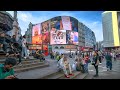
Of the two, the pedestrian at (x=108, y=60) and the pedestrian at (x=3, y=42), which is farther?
the pedestrian at (x=108, y=60)

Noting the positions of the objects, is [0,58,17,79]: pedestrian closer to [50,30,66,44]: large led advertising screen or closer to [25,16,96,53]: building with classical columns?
[25,16,96,53]: building with classical columns

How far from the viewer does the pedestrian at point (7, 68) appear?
298cm

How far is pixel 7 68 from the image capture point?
3008mm

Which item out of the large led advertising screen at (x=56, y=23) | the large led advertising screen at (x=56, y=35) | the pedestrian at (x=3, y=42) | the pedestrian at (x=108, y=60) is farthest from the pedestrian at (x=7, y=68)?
the large led advertising screen at (x=56, y=35)

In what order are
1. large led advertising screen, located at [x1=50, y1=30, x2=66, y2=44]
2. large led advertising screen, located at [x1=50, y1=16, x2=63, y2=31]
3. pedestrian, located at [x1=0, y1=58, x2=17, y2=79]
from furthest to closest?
large led advertising screen, located at [x1=50, y1=30, x2=66, y2=44] < large led advertising screen, located at [x1=50, y1=16, x2=63, y2=31] < pedestrian, located at [x1=0, y1=58, x2=17, y2=79]

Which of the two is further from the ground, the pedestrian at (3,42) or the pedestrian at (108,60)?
the pedestrian at (3,42)

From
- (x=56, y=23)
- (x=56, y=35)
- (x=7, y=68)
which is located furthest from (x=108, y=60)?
(x=56, y=35)

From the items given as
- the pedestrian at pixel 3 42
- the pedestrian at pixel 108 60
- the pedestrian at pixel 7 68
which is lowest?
the pedestrian at pixel 108 60

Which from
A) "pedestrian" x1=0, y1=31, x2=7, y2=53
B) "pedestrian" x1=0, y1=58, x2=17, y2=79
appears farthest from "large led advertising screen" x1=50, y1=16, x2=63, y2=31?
"pedestrian" x1=0, y1=58, x2=17, y2=79

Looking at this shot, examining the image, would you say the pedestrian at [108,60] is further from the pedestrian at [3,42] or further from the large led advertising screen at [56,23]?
the pedestrian at [3,42]

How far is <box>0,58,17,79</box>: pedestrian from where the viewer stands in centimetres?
298

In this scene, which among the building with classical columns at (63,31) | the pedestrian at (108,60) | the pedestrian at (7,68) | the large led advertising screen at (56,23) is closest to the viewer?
the pedestrian at (7,68)
